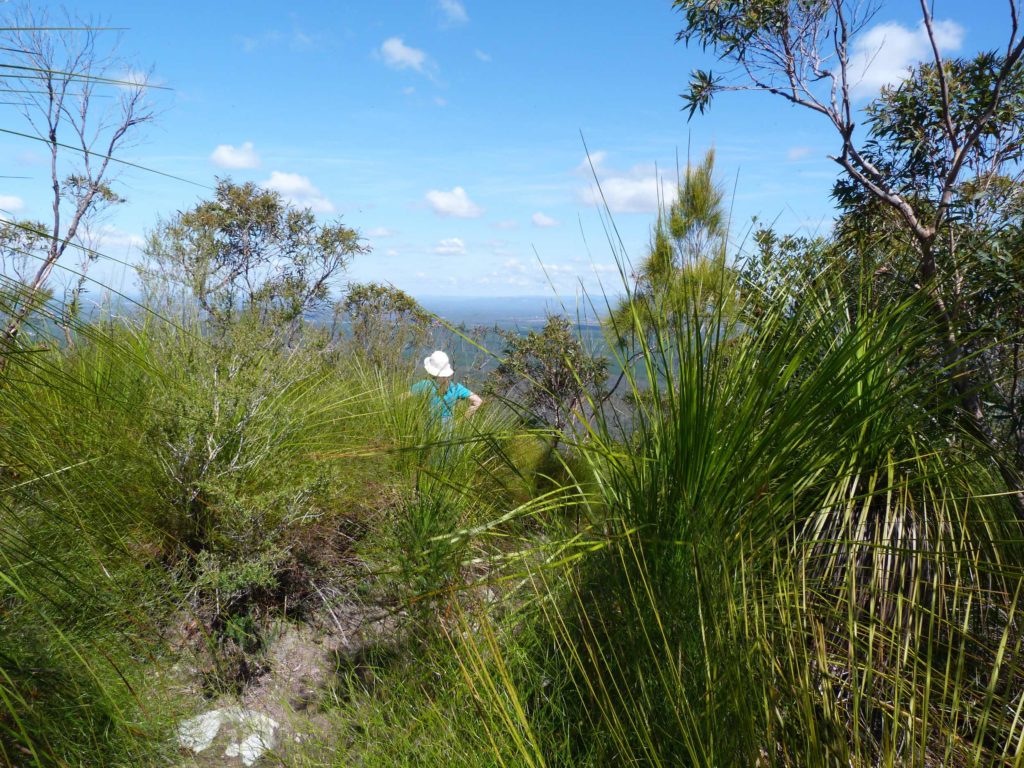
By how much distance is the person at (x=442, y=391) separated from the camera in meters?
3.74

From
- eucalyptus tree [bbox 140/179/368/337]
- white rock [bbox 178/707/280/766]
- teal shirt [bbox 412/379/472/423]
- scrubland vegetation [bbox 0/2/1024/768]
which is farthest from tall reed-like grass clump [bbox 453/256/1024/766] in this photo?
eucalyptus tree [bbox 140/179/368/337]

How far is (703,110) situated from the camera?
11.1 feet

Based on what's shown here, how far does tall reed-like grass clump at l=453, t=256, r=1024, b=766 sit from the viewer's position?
1139 millimetres

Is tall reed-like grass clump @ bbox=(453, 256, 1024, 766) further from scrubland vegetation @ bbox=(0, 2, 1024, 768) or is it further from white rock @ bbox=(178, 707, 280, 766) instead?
white rock @ bbox=(178, 707, 280, 766)

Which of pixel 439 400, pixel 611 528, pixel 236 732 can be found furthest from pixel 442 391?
pixel 611 528

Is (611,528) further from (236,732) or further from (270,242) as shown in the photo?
(270,242)

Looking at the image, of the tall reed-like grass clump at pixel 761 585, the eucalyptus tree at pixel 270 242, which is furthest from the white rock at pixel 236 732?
the eucalyptus tree at pixel 270 242

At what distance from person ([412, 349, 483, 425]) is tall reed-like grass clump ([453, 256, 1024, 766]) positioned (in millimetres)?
1920

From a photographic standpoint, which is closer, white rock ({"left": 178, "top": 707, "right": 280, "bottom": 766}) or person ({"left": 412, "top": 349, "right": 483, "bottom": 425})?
white rock ({"left": 178, "top": 707, "right": 280, "bottom": 766})

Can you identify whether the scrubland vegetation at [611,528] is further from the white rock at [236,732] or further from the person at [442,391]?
the person at [442,391]

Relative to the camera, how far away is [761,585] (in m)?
1.35

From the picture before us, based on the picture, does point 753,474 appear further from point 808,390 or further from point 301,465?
point 301,465

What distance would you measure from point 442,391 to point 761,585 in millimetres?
3095

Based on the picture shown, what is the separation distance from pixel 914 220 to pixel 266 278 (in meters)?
7.11
